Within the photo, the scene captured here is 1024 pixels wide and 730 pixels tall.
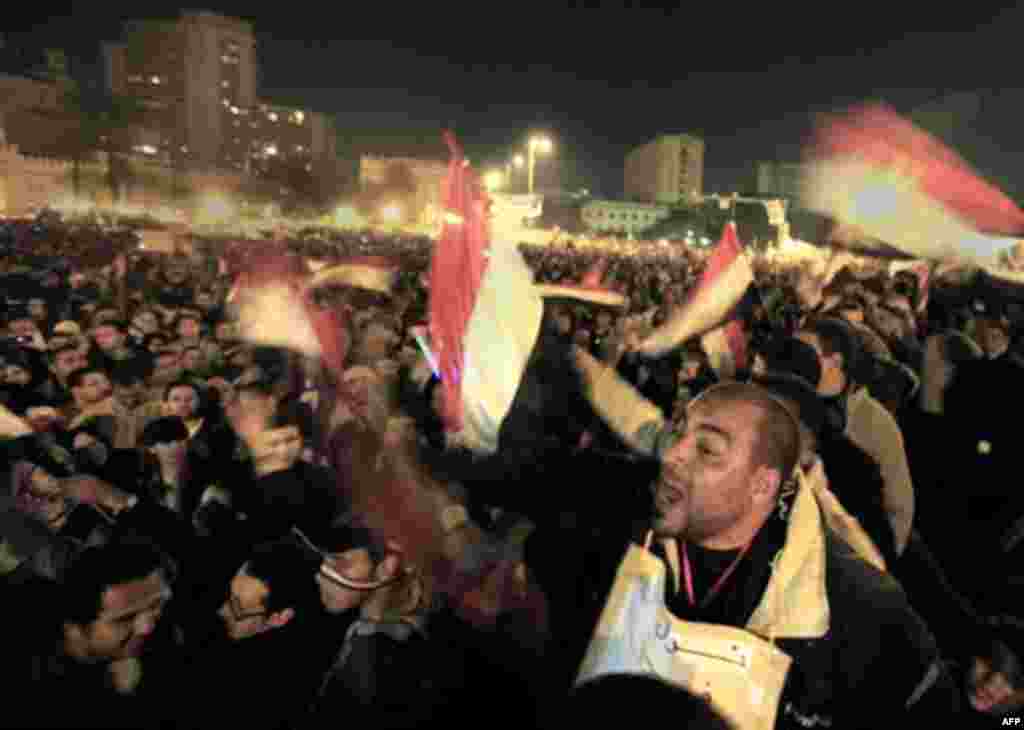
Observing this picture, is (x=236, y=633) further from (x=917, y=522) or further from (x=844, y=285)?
(x=844, y=285)

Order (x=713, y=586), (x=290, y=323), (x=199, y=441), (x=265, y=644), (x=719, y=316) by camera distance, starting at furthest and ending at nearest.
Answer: (x=290, y=323), (x=719, y=316), (x=199, y=441), (x=265, y=644), (x=713, y=586)

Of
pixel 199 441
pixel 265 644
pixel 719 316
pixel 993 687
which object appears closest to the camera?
pixel 993 687

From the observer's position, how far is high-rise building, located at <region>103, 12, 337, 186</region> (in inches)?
3878

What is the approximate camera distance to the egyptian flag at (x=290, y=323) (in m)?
5.95

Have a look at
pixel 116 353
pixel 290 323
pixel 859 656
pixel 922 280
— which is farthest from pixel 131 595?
pixel 922 280

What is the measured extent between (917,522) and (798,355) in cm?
174

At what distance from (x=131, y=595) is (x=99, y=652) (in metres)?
0.18

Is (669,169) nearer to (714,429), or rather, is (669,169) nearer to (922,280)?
(922,280)

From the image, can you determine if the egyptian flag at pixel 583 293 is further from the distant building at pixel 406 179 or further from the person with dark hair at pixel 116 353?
the distant building at pixel 406 179

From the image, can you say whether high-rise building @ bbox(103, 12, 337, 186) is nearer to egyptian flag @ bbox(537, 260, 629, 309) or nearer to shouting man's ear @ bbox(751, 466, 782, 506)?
egyptian flag @ bbox(537, 260, 629, 309)

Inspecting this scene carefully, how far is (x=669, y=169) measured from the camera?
132 m

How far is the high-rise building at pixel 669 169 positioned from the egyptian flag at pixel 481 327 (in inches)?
4973

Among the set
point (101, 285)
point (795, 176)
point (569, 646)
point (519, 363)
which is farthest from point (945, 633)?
point (795, 176)

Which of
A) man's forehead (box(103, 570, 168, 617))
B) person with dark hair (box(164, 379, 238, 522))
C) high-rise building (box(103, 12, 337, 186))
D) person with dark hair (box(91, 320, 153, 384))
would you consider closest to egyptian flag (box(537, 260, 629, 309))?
person with dark hair (box(164, 379, 238, 522))
